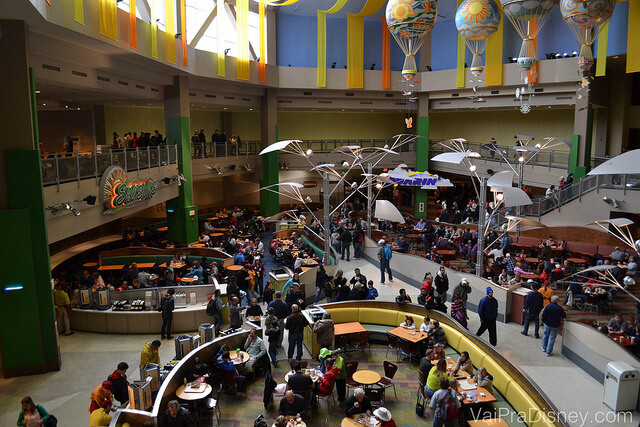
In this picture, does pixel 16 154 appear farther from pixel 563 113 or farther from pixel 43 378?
pixel 563 113

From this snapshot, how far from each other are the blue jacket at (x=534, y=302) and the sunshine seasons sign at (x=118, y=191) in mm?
11924

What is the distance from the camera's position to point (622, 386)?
28.4 feet

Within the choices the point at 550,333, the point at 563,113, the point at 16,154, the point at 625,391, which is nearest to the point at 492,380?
the point at 625,391

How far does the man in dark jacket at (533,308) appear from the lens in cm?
1172

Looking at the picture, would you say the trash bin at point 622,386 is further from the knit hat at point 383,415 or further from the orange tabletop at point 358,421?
the orange tabletop at point 358,421

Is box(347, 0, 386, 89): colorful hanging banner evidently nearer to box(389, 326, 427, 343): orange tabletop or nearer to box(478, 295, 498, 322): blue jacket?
box(478, 295, 498, 322): blue jacket

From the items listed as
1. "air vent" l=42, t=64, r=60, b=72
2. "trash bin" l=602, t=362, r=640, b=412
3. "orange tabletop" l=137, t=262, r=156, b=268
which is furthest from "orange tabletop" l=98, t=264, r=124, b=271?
"trash bin" l=602, t=362, r=640, b=412

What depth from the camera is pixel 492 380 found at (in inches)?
345

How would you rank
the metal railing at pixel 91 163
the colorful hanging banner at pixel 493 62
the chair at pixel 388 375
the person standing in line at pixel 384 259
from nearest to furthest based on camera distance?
the chair at pixel 388 375
the metal railing at pixel 91 163
the person standing in line at pixel 384 259
the colorful hanging banner at pixel 493 62

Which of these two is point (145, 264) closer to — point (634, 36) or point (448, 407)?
point (448, 407)

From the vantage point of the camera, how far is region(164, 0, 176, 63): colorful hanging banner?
17766 millimetres

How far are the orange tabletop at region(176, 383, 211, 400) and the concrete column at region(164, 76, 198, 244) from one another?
47.4 ft
